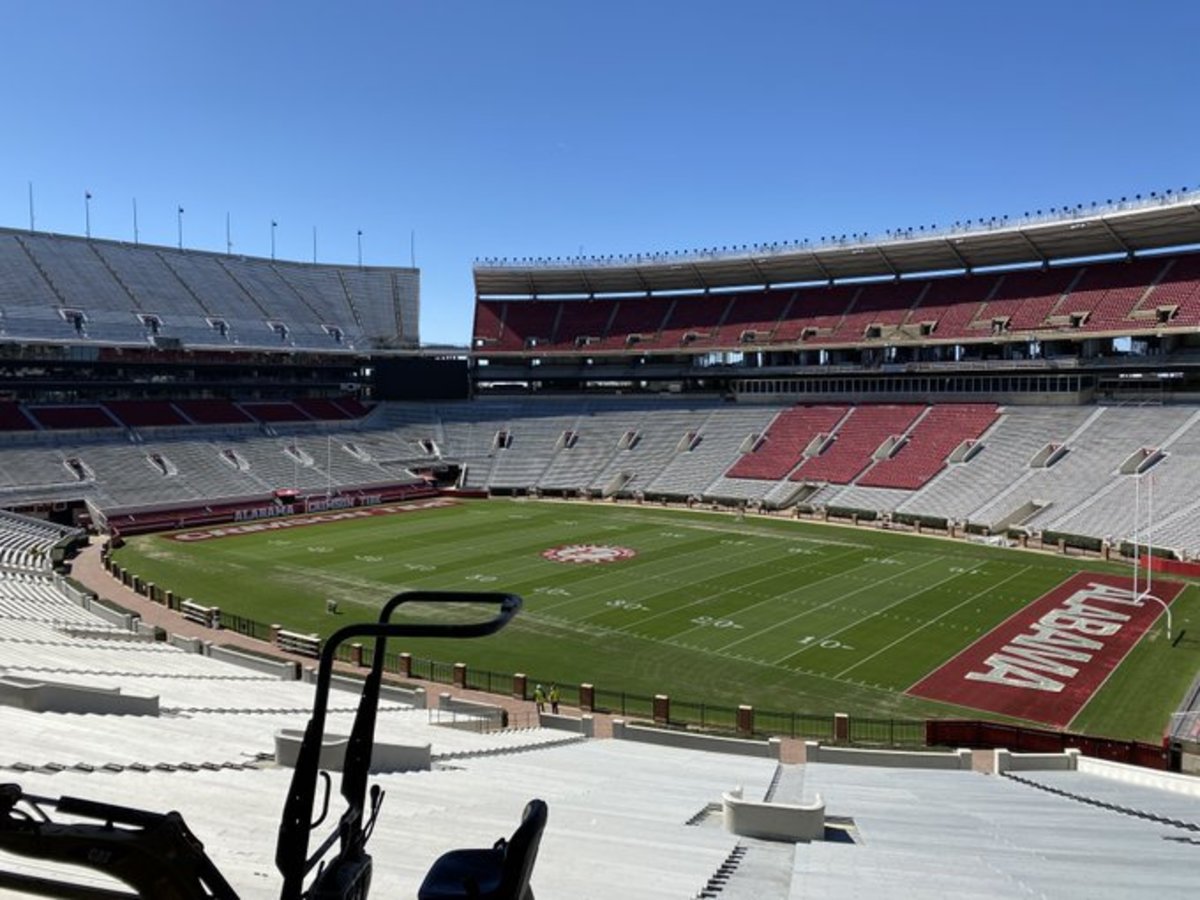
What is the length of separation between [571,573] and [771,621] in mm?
10921

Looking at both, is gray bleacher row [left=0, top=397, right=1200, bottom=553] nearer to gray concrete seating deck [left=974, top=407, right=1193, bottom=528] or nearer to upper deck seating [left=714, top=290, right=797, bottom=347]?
gray concrete seating deck [left=974, top=407, right=1193, bottom=528]

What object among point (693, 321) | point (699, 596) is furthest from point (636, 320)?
point (699, 596)

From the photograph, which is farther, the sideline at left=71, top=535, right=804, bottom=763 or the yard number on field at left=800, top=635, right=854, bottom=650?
the yard number on field at left=800, top=635, right=854, bottom=650

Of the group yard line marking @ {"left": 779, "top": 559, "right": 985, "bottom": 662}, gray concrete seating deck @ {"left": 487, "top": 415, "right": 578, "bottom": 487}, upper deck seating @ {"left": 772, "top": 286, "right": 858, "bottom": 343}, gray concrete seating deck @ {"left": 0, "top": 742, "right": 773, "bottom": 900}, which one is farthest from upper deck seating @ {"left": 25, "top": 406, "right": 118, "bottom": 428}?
gray concrete seating deck @ {"left": 0, "top": 742, "right": 773, "bottom": 900}

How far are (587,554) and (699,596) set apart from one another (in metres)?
9.88

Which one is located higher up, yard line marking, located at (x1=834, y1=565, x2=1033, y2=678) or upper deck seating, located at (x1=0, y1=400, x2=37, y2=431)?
upper deck seating, located at (x1=0, y1=400, x2=37, y2=431)

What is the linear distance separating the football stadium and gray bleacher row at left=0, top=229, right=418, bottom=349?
0.45 metres

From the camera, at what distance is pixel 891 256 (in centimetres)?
6856

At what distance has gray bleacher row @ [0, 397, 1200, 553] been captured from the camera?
48062mm

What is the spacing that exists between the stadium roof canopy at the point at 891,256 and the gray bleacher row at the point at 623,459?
11792 millimetres

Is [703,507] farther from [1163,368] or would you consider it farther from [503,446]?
[1163,368]

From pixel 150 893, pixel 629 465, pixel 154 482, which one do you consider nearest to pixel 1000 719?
pixel 150 893

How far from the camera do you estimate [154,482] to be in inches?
2251

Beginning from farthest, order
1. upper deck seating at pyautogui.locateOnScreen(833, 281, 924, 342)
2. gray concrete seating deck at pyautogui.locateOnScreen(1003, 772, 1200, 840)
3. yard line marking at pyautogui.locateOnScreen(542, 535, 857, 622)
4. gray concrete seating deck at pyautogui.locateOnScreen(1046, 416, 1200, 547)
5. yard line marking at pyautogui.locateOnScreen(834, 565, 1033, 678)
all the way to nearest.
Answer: upper deck seating at pyautogui.locateOnScreen(833, 281, 924, 342)
gray concrete seating deck at pyautogui.locateOnScreen(1046, 416, 1200, 547)
yard line marking at pyautogui.locateOnScreen(542, 535, 857, 622)
yard line marking at pyautogui.locateOnScreen(834, 565, 1033, 678)
gray concrete seating deck at pyautogui.locateOnScreen(1003, 772, 1200, 840)
